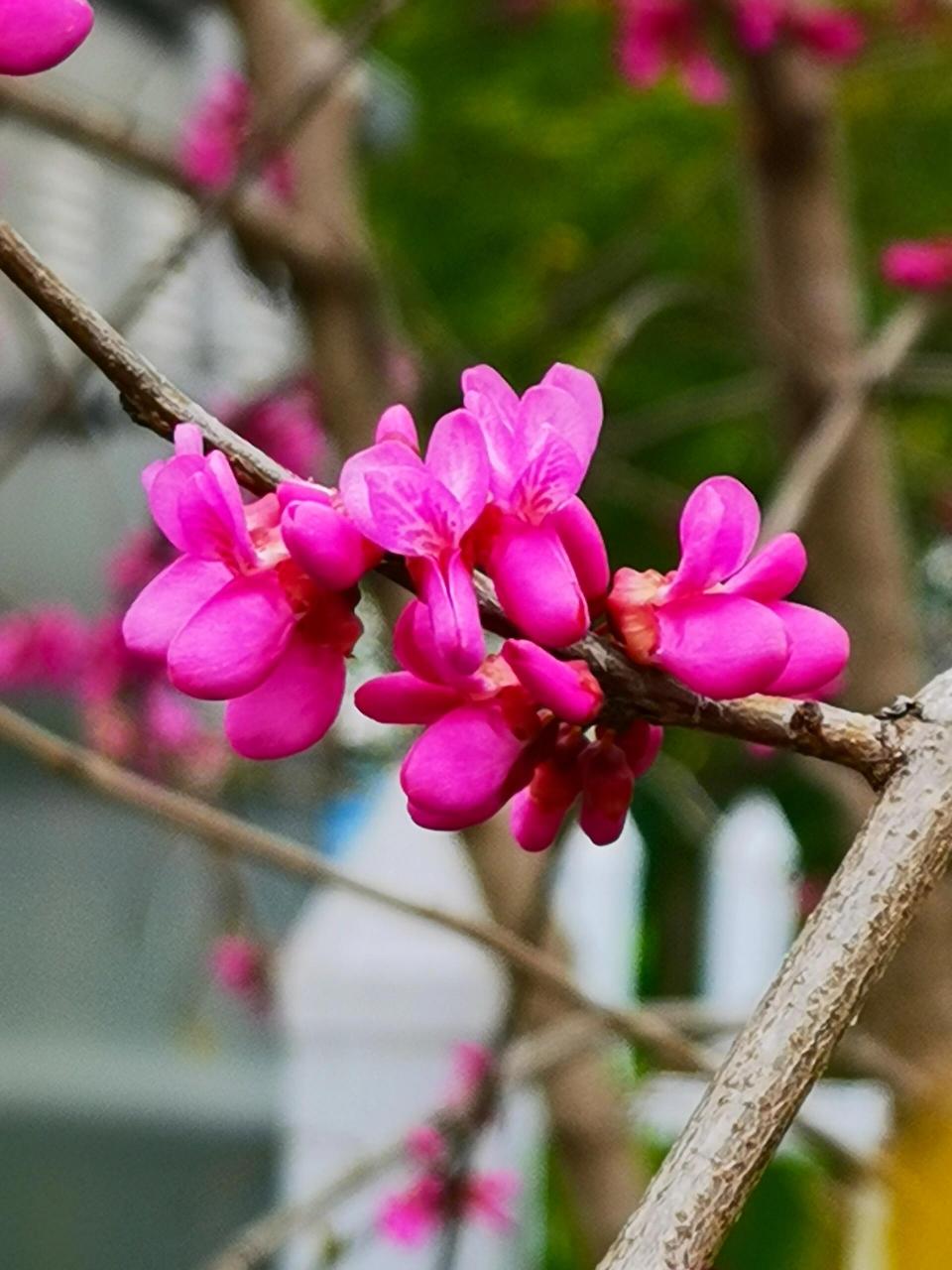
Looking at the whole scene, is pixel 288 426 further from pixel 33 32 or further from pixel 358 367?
pixel 33 32

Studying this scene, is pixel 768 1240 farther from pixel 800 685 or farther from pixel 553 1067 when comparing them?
pixel 800 685

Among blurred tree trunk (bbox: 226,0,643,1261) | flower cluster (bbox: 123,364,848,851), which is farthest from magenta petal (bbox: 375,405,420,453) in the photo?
blurred tree trunk (bbox: 226,0,643,1261)

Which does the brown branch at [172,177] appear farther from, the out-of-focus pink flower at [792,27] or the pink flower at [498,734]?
the pink flower at [498,734]

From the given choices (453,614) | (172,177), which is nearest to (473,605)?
(453,614)

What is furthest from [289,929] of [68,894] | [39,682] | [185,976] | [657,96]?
[657,96]

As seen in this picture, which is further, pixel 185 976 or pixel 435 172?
pixel 435 172

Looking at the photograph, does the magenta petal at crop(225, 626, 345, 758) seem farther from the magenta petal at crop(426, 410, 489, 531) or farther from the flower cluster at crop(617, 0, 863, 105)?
the flower cluster at crop(617, 0, 863, 105)

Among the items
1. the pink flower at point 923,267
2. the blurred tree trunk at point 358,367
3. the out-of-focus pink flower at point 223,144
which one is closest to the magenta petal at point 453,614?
the blurred tree trunk at point 358,367
